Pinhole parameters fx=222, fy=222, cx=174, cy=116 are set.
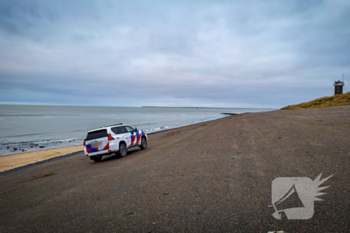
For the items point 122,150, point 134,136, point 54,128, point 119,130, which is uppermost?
point 119,130

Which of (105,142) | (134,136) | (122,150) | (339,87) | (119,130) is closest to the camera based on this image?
(105,142)

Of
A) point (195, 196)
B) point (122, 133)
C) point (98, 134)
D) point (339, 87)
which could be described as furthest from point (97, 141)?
point (339, 87)

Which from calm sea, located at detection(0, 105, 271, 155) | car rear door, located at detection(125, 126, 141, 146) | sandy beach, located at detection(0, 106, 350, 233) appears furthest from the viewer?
calm sea, located at detection(0, 105, 271, 155)

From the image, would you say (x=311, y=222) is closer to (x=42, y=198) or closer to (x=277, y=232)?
(x=277, y=232)

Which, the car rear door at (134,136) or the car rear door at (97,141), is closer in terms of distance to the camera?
the car rear door at (97,141)

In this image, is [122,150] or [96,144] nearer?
[96,144]

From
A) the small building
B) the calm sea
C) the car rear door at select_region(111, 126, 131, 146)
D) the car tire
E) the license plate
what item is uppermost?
the small building

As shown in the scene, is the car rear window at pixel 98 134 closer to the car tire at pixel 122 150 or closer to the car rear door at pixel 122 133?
the car rear door at pixel 122 133

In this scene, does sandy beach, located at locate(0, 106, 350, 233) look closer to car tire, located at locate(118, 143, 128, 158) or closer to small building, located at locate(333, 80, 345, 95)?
car tire, located at locate(118, 143, 128, 158)

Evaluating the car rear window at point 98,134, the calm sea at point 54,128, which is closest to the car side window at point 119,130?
the car rear window at point 98,134

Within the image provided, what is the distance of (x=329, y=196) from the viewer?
424cm

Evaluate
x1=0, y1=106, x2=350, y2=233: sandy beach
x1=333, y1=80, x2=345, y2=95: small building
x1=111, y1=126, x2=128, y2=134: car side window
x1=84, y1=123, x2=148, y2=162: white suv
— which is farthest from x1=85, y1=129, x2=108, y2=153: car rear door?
x1=333, y1=80, x2=345, y2=95: small building

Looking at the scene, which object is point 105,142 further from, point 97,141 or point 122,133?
point 122,133

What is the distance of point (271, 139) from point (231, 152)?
2.66 metres
